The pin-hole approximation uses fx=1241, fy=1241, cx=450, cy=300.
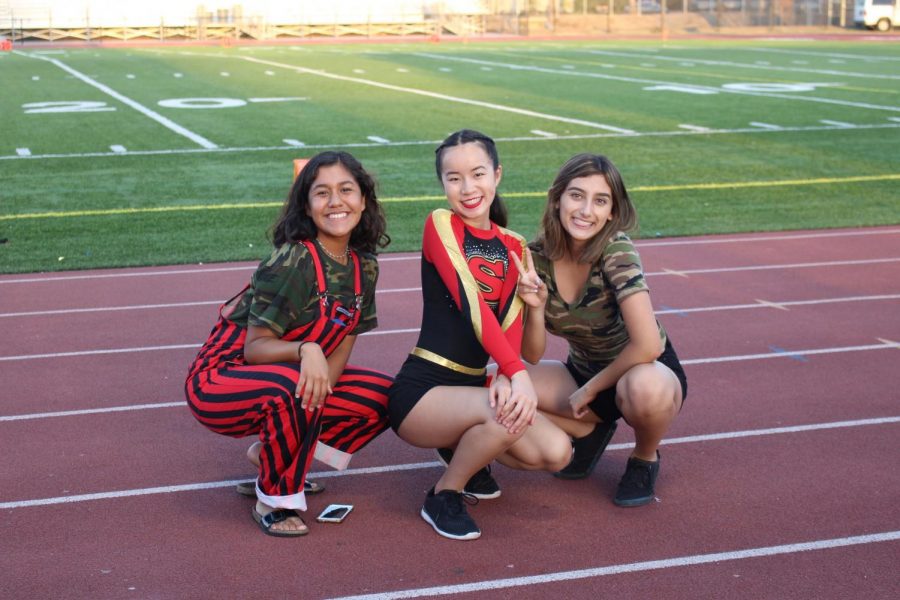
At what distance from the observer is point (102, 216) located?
444 inches

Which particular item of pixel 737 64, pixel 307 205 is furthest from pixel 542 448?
pixel 737 64

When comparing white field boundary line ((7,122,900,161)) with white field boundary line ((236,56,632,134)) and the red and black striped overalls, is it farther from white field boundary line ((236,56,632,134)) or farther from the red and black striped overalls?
the red and black striped overalls

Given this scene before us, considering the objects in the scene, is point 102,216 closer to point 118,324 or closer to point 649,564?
point 118,324

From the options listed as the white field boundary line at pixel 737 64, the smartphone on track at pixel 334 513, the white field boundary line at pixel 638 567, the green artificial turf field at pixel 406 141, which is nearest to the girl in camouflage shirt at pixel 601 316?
the white field boundary line at pixel 638 567

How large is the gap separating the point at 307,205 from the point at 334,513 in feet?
3.70

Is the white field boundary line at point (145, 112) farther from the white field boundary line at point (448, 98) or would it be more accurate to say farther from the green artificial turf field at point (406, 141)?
the white field boundary line at point (448, 98)

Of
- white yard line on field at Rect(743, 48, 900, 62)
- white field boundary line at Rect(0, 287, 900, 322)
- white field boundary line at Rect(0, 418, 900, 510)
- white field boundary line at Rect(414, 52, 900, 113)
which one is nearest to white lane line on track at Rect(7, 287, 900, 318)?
white field boundary line at Rect(0, 287, 900, 322)

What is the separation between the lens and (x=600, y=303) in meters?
4.61

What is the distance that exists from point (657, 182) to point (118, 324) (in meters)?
7.12

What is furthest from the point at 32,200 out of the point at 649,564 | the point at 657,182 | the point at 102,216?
the point at 649,564

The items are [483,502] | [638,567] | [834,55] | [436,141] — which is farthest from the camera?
[834,55]

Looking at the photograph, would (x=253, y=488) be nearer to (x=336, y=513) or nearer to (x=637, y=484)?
(x=336, y=513)

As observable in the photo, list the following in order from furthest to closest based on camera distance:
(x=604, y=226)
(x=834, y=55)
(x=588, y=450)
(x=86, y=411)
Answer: (x=834, y=55) < (x=86, y=411) < (x=588, y=450) < (x=604, y=226)

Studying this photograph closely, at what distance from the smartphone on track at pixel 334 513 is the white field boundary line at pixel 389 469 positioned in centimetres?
42
